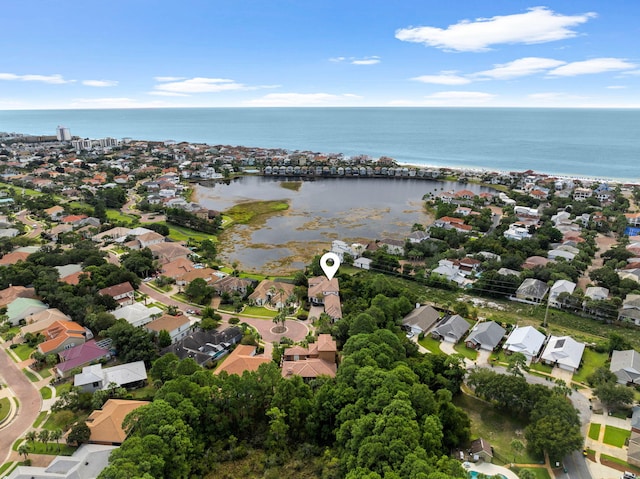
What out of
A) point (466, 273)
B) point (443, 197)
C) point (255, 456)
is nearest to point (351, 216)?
point (443, 197)

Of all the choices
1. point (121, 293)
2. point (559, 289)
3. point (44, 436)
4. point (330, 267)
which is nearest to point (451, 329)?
point (330, 267)

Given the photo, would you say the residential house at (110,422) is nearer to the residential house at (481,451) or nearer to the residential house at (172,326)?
the residential house at (172,326)

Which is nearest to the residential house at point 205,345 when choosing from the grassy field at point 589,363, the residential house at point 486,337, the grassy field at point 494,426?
the grassy field at point 494,426

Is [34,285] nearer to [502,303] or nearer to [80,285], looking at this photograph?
[80,285]

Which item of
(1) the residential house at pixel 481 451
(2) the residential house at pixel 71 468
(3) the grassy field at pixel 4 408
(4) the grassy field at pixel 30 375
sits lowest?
(3) the grassy field at pixel 4 408

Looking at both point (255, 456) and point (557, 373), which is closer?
point (255, 456)

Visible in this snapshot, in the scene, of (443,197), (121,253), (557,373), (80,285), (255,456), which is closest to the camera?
(255,456)

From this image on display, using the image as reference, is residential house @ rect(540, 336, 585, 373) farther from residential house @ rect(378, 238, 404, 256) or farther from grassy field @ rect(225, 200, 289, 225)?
grassy field @ rect(225, 200, 289, 225)
